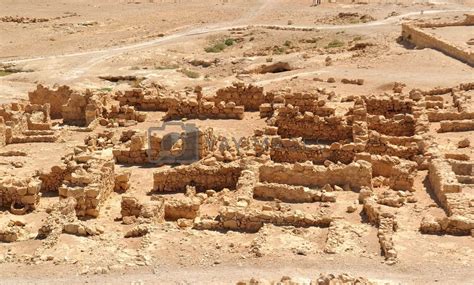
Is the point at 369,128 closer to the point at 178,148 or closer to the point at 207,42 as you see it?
the point at 178,148

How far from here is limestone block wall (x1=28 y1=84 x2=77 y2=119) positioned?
28797 millimetres

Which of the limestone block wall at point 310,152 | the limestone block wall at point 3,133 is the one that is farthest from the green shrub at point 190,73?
the limestone block wall at point 310,152

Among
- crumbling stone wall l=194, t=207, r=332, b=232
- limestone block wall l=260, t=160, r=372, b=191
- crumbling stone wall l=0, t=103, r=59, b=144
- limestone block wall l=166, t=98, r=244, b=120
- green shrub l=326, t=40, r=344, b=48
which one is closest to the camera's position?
crumbling stone wall l=194, t=207, r=332, b=232

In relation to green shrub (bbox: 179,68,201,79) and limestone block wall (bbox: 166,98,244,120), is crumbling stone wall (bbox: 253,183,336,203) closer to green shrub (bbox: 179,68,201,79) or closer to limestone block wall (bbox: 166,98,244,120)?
limestone block wall (bbox: 166,98,244,120)

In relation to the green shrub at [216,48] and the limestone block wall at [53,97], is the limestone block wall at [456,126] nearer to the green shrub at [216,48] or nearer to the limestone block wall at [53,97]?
the limestone block wall at [53,97]

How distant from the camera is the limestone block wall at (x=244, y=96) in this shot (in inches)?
1131

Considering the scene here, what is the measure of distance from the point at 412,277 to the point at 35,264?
7.74 meters

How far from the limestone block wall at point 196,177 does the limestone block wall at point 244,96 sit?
373 inches

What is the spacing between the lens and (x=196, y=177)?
19.6 metres

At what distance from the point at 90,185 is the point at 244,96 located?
491 inches

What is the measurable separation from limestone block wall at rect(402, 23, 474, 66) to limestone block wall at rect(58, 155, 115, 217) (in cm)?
2213

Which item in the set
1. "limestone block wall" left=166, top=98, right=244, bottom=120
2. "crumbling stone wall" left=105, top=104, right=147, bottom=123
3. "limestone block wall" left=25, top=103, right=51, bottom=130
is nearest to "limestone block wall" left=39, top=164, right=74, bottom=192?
"limestone block wall" left=25, top=103, right=51, bottom=130

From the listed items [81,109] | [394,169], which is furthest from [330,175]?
[81,109]

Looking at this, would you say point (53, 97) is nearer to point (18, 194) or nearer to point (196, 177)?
point (18, 194)
